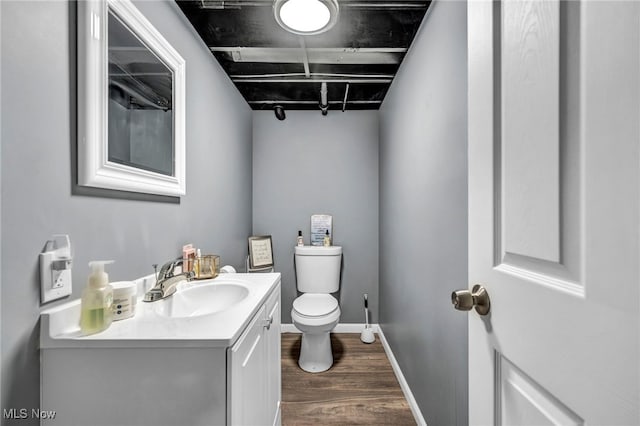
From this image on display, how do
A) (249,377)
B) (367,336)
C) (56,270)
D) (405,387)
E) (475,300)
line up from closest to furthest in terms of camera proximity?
(475,300)
(56,270)
(249,377)
(405,387)
(367,336)

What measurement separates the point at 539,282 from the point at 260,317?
88 centimetres

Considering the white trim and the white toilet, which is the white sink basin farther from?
the white trim

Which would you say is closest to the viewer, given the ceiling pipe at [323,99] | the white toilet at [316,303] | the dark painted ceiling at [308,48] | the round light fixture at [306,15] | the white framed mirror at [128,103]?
the white framed mirror at [128,103]

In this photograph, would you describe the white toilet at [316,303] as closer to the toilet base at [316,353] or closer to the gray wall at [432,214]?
the toilet base at [316,353]

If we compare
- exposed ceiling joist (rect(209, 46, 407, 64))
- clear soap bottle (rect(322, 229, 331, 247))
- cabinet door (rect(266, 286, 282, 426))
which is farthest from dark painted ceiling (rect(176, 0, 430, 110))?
cabinet door (rect(266, 286, 282, 426))

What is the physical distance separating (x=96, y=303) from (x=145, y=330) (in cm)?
15

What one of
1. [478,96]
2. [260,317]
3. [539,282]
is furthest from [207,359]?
[478,96]

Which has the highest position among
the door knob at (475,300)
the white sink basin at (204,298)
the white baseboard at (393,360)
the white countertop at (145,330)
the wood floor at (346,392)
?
the door knob at (475,300)

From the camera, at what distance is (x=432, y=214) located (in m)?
1.39

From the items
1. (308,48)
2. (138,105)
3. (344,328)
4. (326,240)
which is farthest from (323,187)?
(138,105)

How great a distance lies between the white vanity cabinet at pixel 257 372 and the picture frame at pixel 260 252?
1.13 meters

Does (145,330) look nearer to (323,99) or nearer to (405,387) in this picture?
(405,387)

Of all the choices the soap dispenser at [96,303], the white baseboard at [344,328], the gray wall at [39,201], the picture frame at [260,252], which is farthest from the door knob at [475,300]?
the white baseboard at [344,328]

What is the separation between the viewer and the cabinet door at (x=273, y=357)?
122 centimetres
